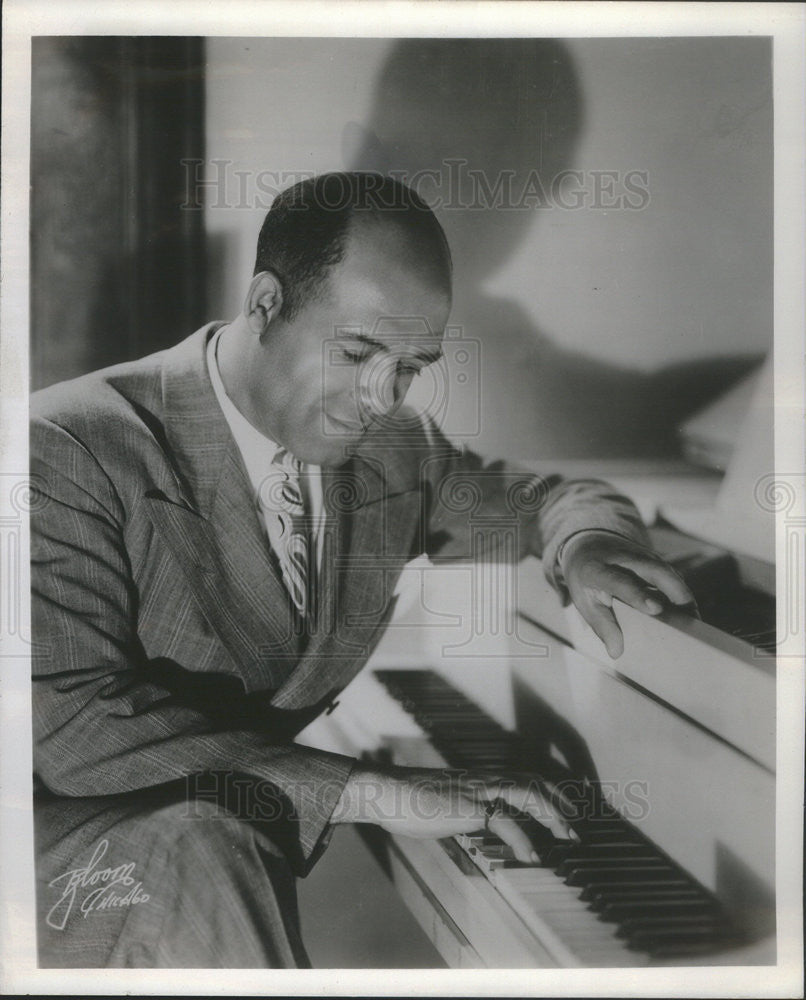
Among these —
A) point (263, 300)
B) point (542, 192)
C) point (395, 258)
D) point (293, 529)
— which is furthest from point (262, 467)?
point (542, 192)

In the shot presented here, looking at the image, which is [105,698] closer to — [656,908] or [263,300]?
[263,300]

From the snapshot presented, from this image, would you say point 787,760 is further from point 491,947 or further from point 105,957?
point 105,957

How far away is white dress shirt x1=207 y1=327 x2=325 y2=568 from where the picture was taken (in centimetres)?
213

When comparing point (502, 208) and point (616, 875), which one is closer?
point (616, 875)

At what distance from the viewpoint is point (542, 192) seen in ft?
7.09

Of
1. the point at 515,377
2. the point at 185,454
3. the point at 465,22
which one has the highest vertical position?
the point at 465,22

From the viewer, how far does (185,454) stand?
6.97 feet

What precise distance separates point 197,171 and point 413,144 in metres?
0.51

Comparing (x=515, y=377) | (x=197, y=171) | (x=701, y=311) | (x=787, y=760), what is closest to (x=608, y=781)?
(x=787, y=760)

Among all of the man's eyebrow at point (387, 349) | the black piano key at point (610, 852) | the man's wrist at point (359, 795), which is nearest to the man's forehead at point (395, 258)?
the man's eyebrow at point (387, 349)

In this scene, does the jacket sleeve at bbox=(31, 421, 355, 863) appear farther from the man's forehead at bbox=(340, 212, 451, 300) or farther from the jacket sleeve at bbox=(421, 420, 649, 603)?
the man's forehead at bbox=(340, 212, 451, 300)

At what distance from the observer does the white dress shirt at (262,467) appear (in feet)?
7.00
